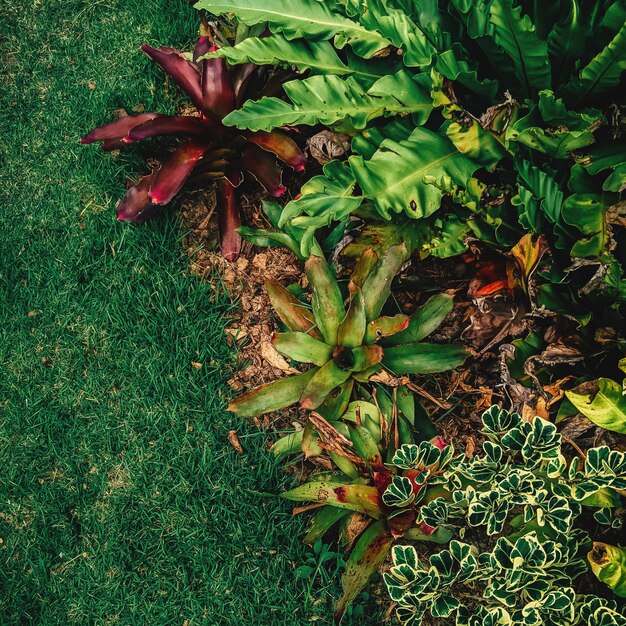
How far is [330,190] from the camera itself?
217 cm

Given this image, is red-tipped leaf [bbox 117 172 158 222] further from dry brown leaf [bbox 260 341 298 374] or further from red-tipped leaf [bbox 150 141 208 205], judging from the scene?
dry brown leaf [bbox 260 341 298 374]

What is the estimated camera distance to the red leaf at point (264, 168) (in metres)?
2.59

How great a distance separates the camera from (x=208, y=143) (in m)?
2.70

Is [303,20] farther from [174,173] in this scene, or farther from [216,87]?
[174,173]

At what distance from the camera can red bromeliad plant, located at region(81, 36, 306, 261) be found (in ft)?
8.48

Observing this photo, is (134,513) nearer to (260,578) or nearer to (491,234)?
(260,578)

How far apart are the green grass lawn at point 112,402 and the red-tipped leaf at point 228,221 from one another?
0.67 feet

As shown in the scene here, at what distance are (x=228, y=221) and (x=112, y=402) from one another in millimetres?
910

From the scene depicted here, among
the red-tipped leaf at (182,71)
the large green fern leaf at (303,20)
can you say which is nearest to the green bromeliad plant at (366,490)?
the large green fern leaf at (303,20)

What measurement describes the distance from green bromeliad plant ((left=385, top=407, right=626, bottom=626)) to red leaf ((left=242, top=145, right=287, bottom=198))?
119cm

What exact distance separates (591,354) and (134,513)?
1823 mm

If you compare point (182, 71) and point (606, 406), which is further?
Answer: point (182, 71)

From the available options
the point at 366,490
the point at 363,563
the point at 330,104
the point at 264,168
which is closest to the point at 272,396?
the point at 366,490

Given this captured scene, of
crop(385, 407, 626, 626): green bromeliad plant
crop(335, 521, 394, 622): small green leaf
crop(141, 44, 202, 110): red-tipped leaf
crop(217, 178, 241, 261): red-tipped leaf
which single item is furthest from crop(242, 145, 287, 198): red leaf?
crop(335, 521, 394, 622): small green leaf
